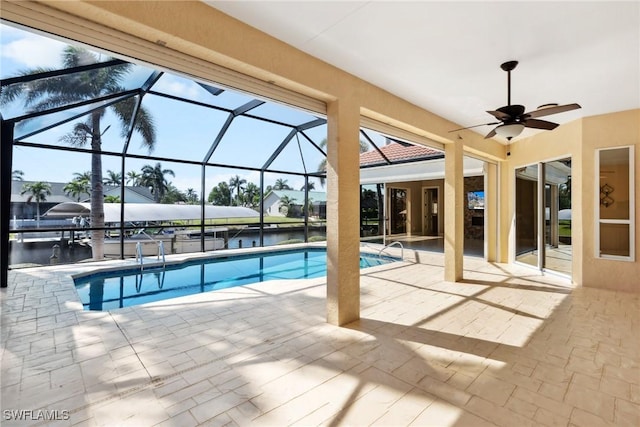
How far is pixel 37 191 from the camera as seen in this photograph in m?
8.98

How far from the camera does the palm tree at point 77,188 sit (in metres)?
11.1

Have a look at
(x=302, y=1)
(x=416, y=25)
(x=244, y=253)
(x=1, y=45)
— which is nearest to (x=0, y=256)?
(x=1, y=45)

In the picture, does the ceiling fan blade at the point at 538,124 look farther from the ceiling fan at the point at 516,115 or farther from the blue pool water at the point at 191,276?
the blue pool water at the point at 191,276

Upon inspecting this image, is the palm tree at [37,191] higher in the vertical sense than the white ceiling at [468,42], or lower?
lower

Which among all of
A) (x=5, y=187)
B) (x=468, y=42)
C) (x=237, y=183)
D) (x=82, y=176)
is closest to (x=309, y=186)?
(x=237, y=183)

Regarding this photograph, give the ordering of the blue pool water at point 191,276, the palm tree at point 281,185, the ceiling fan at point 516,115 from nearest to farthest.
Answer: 1. the ceiling fan at point 516,115
2. the blue pool water at point 191,276
3. the palm tree at point 281,185

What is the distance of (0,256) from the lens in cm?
476

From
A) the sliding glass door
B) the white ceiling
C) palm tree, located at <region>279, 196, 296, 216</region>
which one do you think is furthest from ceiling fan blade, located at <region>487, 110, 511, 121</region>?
palm tree, located at <region>279, 196, 296, 216</region>

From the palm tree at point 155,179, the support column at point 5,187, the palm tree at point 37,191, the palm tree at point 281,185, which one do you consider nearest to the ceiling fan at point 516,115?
the support column at point 5,187

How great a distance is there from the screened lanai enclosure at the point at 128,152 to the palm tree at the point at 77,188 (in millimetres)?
40

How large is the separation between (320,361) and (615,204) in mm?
5640

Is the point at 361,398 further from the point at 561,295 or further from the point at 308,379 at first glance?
the point at 561,295

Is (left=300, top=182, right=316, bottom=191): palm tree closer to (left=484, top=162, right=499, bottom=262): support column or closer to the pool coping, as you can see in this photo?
the pool coping

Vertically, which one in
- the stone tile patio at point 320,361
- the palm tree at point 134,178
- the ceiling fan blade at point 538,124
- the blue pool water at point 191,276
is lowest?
the blue pool water at point 191,276
